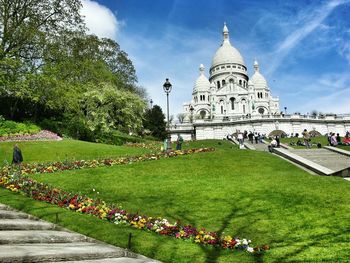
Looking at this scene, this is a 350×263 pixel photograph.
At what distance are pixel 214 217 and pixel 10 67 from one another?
1143 inches

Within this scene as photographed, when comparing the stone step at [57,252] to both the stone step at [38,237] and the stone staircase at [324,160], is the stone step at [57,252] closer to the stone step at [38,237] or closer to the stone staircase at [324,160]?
the stone step at [38,237]

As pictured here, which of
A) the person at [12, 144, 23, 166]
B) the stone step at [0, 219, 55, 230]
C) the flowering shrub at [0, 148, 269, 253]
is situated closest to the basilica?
the person at [12, 144, 23, 166]

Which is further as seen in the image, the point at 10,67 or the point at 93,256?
the point at 10,67

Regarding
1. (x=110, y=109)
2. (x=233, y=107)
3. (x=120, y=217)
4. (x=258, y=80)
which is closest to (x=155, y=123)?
(x=110, y=109)

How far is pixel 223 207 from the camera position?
12.0 m

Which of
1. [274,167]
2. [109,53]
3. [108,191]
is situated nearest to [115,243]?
[108,191]

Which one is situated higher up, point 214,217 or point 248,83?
point 248,83

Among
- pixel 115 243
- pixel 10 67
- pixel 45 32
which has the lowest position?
pixel 115 243

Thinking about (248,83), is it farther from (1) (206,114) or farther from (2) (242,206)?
(2) (242,206)

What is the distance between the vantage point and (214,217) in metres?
11.2

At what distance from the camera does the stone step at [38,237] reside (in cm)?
765

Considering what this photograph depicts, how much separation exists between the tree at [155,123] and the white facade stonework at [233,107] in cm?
1341

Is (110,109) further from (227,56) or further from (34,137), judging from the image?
(227,56)

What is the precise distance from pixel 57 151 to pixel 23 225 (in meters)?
20.5
